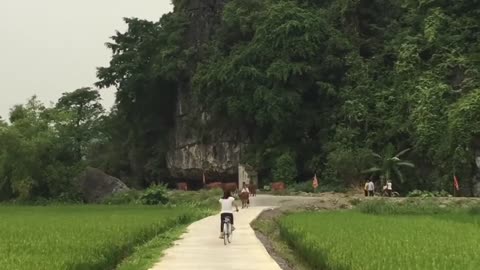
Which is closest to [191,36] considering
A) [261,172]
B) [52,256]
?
[261,172]

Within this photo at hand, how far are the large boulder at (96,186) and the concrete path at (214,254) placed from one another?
30.4 m

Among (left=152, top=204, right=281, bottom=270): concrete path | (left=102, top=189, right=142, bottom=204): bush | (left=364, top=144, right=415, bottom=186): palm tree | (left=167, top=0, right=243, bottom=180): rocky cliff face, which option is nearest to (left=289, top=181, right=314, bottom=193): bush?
(left=364, top=144, right=415, bottom=186): palm tree

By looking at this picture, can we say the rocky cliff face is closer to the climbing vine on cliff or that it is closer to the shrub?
the climbing vine on cliff

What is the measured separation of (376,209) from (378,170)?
1189cm

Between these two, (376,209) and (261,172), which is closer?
(376,209)

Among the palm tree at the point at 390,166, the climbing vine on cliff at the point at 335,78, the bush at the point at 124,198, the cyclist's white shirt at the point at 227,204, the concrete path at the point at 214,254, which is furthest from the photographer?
the bush at the point at 124,198

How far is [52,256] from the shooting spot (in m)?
11.2

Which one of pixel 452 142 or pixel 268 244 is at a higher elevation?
pixel 452 142

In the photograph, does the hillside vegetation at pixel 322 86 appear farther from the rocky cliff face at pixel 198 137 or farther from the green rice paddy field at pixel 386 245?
the green rice paddy field at pixel 386 245

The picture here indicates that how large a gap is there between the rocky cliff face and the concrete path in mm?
32544

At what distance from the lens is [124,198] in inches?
1735

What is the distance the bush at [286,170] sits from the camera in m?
44.2

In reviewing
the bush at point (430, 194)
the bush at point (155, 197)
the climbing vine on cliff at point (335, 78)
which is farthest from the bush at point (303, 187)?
the bush at point (155, 197)

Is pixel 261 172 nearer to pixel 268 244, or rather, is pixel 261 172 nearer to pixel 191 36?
pixel 191 36
